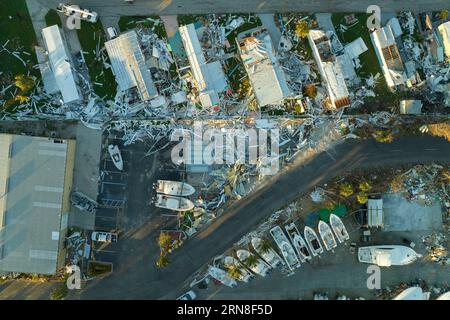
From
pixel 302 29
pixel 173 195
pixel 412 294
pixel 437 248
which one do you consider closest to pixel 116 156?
pixel 173 195

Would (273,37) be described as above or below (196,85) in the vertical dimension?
above

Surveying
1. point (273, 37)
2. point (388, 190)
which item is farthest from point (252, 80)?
point (388, 190)

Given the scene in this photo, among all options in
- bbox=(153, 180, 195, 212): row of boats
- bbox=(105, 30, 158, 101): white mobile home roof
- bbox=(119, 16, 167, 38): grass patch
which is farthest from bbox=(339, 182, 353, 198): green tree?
bbox=(119, 16, 167, 38): grass patch

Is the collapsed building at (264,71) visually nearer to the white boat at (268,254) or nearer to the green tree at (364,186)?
the green tree at (364,186)

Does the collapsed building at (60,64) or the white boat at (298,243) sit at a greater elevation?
the collapsed building at (60,64)

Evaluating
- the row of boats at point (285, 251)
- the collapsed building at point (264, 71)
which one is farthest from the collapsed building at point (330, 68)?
the row of boats at point (285, 251)
